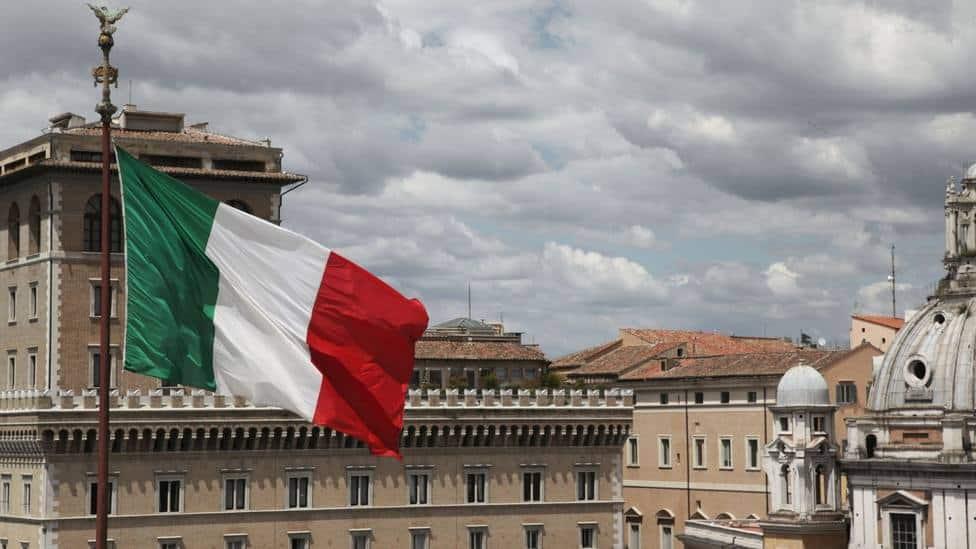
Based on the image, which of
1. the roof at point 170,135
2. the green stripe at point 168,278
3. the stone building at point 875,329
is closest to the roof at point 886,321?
the stone building at point 875,329

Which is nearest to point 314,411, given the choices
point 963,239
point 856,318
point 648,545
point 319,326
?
point 319,326

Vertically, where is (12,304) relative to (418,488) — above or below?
above

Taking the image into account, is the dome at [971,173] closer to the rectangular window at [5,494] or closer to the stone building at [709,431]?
the stone building at [709,431]

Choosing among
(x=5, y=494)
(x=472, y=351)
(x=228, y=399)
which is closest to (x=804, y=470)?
(x=228, y=399)

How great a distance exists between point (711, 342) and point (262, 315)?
3735 inches

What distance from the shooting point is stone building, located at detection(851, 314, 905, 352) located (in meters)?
117

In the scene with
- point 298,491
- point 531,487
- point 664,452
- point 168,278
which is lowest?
point 298,491

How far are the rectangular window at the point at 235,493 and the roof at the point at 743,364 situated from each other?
30622 mm

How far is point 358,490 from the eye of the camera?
3268 inches

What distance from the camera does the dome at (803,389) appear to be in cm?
8119

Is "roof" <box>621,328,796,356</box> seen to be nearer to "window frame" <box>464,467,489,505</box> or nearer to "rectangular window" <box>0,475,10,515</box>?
"window frame" <box>464,467,489,505</box>

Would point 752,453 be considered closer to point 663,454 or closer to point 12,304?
point 663,454

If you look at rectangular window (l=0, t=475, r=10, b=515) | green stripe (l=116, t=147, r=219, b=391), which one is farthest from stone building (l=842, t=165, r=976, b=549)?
green stripe (l=116, t=147, r=219, b=391)

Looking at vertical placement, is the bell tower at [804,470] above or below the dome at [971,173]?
below
